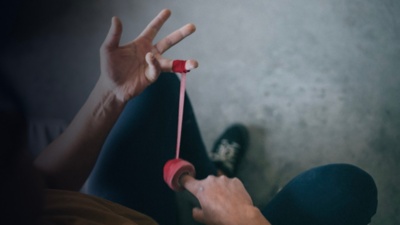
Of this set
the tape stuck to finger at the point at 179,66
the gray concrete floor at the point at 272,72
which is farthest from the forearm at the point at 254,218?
the gray concrete floor at the point at 272,72

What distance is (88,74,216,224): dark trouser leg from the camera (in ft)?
2.29

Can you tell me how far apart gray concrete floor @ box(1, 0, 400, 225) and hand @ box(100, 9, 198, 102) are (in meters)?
0.52

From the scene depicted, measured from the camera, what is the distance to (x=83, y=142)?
2.24 ft

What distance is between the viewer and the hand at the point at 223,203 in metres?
0.59

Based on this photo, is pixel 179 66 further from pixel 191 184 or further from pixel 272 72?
pixel 272 72

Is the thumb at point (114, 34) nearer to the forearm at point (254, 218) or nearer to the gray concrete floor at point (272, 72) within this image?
the forearm at point (254, 218)

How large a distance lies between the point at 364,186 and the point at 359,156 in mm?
426

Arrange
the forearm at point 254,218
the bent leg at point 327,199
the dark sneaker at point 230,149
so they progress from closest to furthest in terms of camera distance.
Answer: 1. the forearm at point 254,218
2. the bent leg at point 327,199
3. the dark sneaker at point 230,149

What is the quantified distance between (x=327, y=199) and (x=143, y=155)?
0.36 metres

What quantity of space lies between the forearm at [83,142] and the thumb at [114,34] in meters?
0.08

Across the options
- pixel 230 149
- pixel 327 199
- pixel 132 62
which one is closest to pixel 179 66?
pixel 132 62

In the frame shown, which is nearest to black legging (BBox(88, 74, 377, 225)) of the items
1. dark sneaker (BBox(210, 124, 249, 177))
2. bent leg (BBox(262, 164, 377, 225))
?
bent leg (BBox(262, 164, 377, 225))

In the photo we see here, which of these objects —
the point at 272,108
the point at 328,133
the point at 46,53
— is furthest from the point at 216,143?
the point at 46,53

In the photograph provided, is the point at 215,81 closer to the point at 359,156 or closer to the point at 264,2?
the point at 264,2
